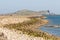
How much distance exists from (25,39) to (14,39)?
148 cm

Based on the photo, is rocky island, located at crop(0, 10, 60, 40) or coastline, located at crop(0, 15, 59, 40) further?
coastline, located at crop(0, 15, 59, 40)

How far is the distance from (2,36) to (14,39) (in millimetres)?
1628

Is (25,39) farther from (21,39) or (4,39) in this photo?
(4,39)

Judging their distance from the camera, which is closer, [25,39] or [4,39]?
[4,39]

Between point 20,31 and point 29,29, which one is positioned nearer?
point 20,31

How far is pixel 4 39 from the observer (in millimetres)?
19562

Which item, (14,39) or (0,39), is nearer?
(0,39)

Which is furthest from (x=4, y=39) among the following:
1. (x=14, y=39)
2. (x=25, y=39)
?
(x=25, y=39)

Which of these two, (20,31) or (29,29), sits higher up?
(20,31)

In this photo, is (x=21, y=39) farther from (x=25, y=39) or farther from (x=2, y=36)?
(x=2, y=36)

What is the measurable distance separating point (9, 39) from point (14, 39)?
1131mm

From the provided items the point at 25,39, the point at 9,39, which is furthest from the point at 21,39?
the point at 9,39

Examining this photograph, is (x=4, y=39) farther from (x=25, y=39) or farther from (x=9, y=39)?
(x=25, y=39)

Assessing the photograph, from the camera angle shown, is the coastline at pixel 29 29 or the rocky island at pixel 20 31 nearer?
the rocky island at pixel 20 31
